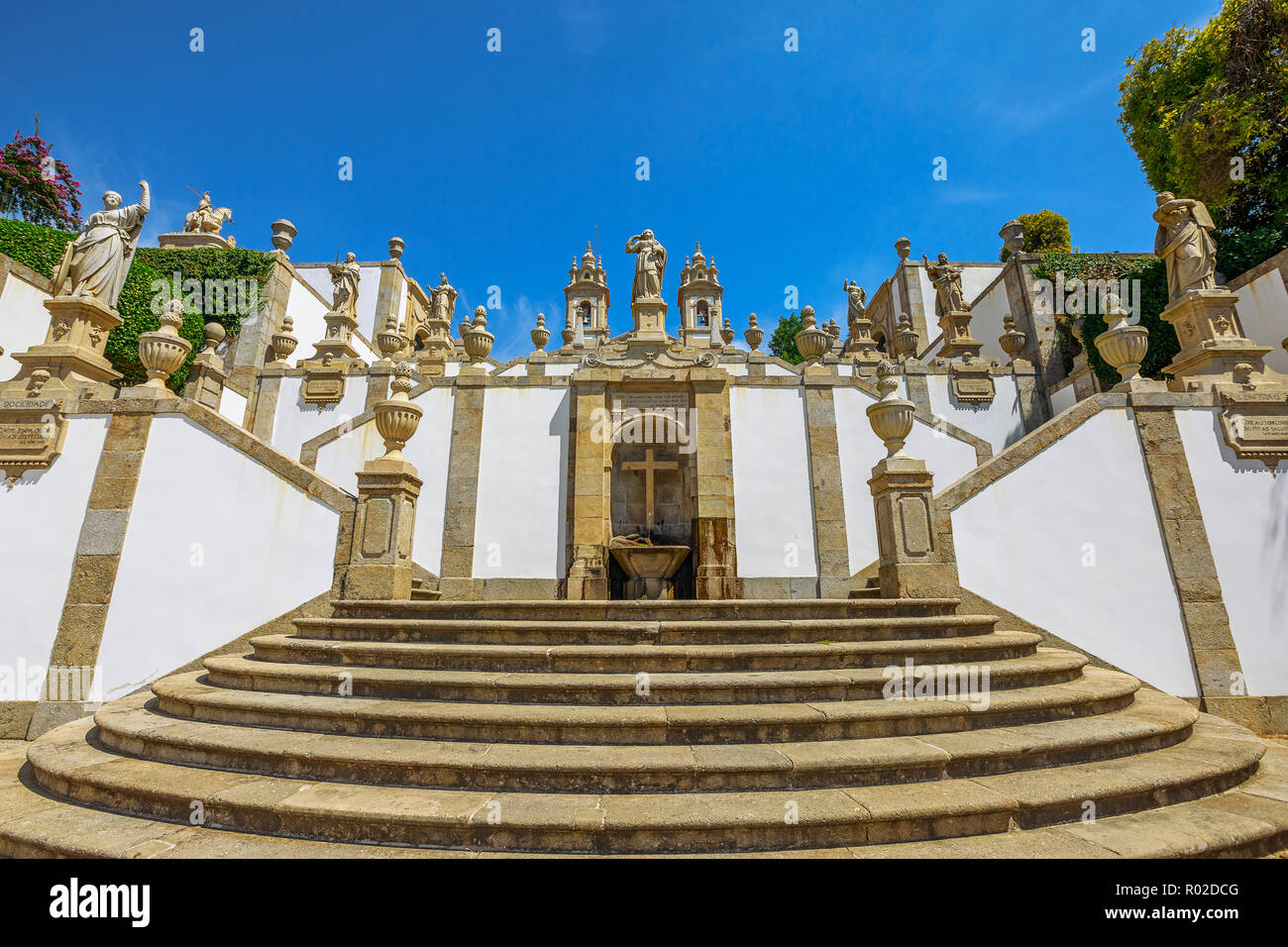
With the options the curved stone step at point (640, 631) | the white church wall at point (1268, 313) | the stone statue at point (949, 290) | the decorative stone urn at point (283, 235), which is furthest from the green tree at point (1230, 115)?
the decorative stone urn at point (283, 235)

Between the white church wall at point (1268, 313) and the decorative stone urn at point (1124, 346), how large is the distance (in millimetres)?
7296

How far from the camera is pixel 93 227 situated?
865cm

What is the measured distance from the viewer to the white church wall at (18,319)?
37.9 ft

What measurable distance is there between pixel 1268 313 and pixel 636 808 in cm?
1803

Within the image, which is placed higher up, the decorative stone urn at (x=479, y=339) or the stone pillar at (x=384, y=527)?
the decorative stone urn at (x=479, y=339)

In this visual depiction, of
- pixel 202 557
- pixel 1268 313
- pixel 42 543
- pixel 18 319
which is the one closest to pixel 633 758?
pixel 202 557

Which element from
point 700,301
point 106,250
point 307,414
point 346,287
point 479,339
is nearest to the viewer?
point 106,250

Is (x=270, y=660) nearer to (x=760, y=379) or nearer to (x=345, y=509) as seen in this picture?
(x=345, y=509)

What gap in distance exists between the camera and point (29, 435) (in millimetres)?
7578

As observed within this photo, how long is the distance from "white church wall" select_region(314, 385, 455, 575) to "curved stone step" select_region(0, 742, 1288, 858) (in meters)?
7.27

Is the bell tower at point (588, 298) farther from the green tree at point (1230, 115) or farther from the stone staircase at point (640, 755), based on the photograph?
the stone staircase at point (640, 755)

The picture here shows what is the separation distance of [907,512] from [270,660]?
766cm

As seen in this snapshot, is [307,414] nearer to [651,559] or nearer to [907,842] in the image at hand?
[651,559]
